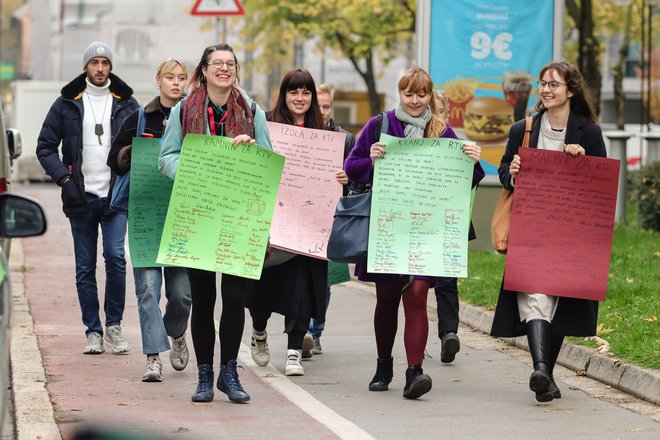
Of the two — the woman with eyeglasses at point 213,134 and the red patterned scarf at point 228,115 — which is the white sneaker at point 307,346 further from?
the red patterned scarf at point 228,115

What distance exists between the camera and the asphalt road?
23.5 feet

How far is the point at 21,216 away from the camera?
502 centimetres

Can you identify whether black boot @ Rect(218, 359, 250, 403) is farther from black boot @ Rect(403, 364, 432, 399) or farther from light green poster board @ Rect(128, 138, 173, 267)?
light green poster board @ Rect(128, 138, 173, 267)

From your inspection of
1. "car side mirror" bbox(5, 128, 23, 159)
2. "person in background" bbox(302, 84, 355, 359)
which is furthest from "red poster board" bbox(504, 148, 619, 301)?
"car side mirror" bbox(5, 128, 23, 159)

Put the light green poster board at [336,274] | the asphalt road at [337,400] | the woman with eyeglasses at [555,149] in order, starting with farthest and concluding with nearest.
Answer: the light green poster board at [336,274] → the woman with eyeglasses at [555,149] → the asphalt road at [337,400]

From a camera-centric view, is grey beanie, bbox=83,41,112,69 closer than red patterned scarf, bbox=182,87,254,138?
No

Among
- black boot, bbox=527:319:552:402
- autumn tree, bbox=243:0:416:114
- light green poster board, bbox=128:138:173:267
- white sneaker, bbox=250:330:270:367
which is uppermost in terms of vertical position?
autumn tree, bbox=243:0:416:114

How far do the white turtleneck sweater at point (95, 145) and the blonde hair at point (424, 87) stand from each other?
2196 millimetres

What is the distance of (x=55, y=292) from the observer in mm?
13328

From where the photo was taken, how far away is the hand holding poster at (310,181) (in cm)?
895

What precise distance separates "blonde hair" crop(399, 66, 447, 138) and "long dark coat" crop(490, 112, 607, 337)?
413 mm

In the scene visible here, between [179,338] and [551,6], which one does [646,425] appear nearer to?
[179,338]

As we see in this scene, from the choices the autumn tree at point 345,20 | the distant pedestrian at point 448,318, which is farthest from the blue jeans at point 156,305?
the autumn tree at point 345,20

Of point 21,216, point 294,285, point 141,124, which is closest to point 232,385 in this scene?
point 294,285
